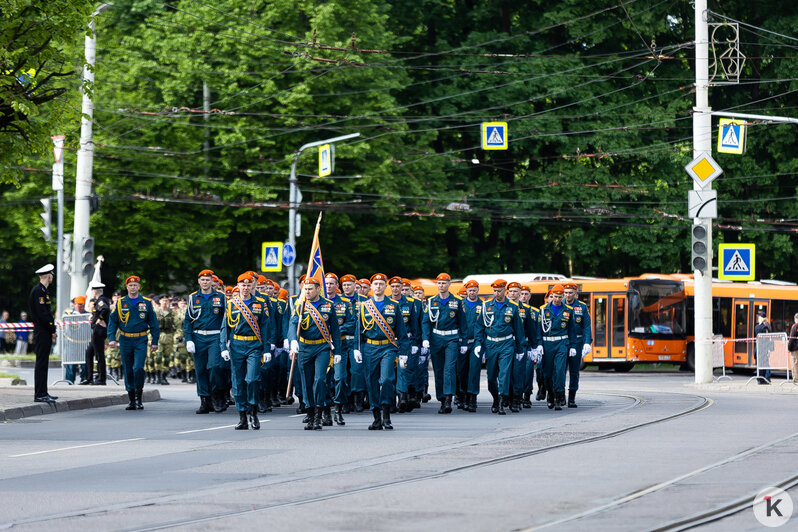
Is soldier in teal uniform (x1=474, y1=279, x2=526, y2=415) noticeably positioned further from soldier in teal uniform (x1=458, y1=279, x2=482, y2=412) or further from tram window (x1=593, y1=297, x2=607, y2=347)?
tram window (x1=593, y1=297, x2=607, y2=347)

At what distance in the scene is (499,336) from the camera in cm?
2062

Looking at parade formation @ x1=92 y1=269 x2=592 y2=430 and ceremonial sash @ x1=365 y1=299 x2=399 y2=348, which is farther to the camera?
ceremonial sash @ x1=365 y1=299 x2=399 y2=348

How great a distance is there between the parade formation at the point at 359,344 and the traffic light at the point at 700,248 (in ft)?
22.8

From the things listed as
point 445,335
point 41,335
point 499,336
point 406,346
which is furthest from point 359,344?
point 41,335

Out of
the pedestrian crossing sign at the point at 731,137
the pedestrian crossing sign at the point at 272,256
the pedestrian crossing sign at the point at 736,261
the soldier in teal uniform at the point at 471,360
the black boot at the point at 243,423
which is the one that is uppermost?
the pedestrian crossing sign at the point at 731,137

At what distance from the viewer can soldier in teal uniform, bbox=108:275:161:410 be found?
20.8m

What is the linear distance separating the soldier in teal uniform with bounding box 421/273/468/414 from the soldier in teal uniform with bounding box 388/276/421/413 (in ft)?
1.26

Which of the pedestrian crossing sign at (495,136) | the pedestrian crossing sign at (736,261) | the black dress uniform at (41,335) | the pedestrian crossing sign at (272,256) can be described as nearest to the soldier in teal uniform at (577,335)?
the black dress uniform at (41,335)

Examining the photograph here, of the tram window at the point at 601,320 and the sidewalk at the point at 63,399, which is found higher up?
the tram window at the point at 601,320

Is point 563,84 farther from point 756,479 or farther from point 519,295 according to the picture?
point 756,479

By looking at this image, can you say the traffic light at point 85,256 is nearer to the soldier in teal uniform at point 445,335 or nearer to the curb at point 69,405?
the curb at point 69,405

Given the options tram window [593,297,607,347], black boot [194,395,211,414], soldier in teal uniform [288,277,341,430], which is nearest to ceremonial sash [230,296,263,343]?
soldier in teal uniform [288,277,341,430]

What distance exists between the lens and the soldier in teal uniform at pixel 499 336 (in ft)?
66.8

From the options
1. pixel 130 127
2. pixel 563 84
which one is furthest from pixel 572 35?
pixel 130 127
